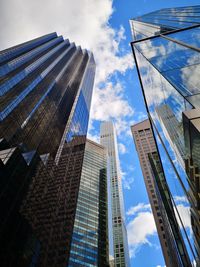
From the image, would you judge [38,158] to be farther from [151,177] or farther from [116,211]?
[116,211]

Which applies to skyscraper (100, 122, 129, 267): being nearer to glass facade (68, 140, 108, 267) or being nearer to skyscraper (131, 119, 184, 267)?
glass facade (68, 140, 108, 267)

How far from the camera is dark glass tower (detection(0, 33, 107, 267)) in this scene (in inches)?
1355

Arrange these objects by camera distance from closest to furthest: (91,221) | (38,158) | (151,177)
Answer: (38,158) → (91,221) → (151,177)

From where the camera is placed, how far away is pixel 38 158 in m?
51.4

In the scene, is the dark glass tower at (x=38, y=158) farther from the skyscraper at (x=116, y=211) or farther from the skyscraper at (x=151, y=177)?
the skyscraper at (x=116, y=211)

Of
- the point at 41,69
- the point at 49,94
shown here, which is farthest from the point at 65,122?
the point at 41,69

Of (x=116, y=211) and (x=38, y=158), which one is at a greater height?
(x=116, y=211)

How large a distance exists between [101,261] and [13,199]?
118ft

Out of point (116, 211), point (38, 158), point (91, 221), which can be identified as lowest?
point (91, 221)

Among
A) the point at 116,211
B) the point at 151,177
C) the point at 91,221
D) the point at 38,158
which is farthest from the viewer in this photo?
the point at 116,211

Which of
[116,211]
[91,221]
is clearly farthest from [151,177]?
[91,221]

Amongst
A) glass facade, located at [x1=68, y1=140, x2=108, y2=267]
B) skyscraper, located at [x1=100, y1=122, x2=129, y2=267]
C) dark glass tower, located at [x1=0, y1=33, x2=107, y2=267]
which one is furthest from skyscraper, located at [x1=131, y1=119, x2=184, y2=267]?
dark glass tower, located at [x1=0, y1=33, x2=107, y2=267]

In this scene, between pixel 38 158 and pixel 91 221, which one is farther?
pixel 91 221

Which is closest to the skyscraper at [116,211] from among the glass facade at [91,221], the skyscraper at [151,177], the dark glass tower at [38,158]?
the glass facade at [91,221]
